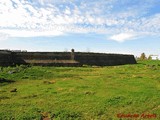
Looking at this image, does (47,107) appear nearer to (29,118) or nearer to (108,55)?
(29,118)

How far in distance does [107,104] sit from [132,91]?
466 centimetres

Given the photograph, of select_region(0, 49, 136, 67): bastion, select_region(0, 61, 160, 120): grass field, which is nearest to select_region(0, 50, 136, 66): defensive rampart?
select_region(0, 49, 136, 67): bastion

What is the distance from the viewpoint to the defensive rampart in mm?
43969

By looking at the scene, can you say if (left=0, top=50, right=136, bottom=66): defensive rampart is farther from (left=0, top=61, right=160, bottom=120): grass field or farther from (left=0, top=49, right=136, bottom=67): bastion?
(left=0, top=61, right=160, bottom=120): grass field

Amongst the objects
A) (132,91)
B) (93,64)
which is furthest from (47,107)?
(93,64)

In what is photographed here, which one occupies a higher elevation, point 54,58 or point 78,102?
point 54,58

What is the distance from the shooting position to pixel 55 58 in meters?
48.8

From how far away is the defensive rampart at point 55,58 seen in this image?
144 ft

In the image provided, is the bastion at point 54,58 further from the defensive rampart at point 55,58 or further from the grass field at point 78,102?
the grass field at point 78,102

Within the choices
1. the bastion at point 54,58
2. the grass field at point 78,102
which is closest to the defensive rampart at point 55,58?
the bastion at point 54,58

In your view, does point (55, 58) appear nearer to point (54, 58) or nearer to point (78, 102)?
point (54, 58)

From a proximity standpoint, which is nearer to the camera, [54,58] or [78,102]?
[78,102]

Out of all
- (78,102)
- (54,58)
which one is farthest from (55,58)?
(78,102)

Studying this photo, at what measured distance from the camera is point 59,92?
72.4 ft
